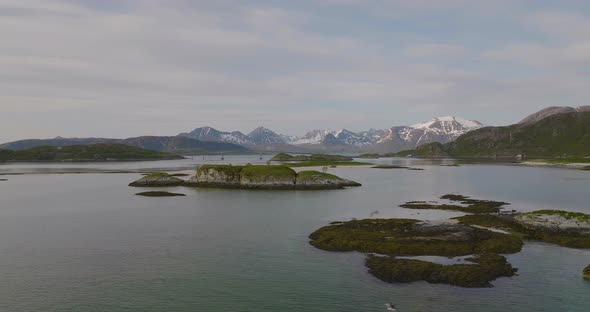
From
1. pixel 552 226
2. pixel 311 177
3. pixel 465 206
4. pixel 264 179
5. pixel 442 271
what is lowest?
pixel 442 271

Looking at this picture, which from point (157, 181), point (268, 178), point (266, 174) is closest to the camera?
point (268, 178)

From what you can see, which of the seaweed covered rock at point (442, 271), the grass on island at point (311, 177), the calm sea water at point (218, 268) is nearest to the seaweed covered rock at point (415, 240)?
the calm sea water at point (218, 268)

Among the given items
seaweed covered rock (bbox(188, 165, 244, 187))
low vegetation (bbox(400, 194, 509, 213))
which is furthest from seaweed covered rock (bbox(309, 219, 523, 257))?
seaweed covered rock (bbox(188, 165, 244, 187))

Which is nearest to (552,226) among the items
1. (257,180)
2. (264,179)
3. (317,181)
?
(317,181)

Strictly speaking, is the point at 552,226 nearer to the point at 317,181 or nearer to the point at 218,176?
the point at 317,181

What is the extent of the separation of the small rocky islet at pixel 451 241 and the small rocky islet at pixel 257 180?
166 ft

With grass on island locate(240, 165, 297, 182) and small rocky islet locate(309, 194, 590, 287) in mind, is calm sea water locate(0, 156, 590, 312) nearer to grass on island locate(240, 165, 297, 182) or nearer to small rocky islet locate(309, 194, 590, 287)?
Answer: small rocky islet locate(309, 194, 590, 287)

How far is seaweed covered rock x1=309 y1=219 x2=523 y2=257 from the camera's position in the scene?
42000mm

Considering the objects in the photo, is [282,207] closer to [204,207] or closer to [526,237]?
[204,207]

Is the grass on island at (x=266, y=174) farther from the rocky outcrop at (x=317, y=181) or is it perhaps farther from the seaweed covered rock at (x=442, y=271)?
the seaweed covered rock at (x=442, y=271)

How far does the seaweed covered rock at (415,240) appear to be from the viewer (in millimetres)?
42000

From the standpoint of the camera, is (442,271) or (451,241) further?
(451,241)

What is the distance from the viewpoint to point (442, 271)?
1372 inches

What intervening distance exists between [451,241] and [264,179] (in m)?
69.6
